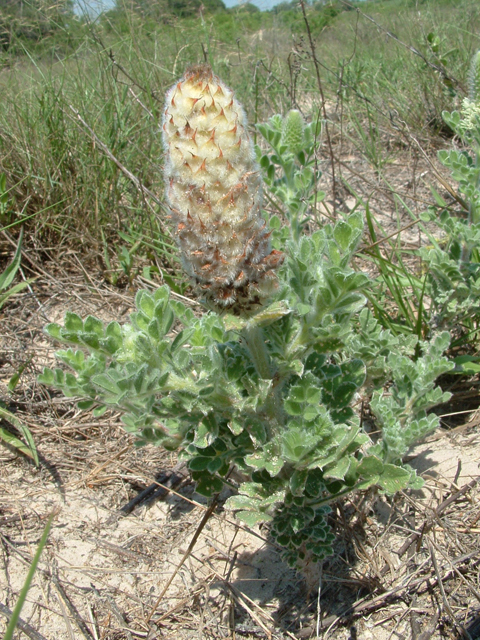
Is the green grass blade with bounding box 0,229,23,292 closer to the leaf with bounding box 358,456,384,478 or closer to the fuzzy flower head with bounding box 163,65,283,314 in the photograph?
the fuzzy flower head with bounding box 163,65,283,314

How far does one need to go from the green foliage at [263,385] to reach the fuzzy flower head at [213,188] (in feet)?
0.64

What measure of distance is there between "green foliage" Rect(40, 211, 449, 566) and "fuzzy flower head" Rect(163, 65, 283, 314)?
196mm

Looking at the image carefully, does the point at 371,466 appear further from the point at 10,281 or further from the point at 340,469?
the point at 10,281

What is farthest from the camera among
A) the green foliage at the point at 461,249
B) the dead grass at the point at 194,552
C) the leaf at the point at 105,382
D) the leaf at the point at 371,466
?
the green foliage at the point at 461,249

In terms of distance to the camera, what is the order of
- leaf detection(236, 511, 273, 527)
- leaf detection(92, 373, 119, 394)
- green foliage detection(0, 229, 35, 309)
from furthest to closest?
green foliage detection(0, 229, 35, 309), leaf detection(236, 511, 273, 527), leaf detection(92, 373, 119, 394)

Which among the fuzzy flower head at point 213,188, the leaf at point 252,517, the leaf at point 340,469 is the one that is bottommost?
the leaf at point 252,517

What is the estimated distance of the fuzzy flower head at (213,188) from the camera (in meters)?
1.12

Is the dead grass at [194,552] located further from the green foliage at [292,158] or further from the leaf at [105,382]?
the green foliage at [292,158]

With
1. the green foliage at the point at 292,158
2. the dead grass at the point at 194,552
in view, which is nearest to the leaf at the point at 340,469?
the dead grass at the point at 194,552

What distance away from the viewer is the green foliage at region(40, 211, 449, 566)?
147 centimetres

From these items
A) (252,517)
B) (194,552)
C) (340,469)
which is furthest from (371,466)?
(194,552)

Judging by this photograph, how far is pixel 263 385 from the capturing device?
153cm

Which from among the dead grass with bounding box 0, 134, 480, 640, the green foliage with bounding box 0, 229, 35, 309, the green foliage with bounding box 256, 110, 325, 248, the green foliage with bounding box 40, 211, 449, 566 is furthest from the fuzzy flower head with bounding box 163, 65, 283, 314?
the green foliage with bounding box 0, 229, 35, 309

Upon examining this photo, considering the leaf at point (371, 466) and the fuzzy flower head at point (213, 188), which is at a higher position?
the fuzzy flower head at point (213, 188)
